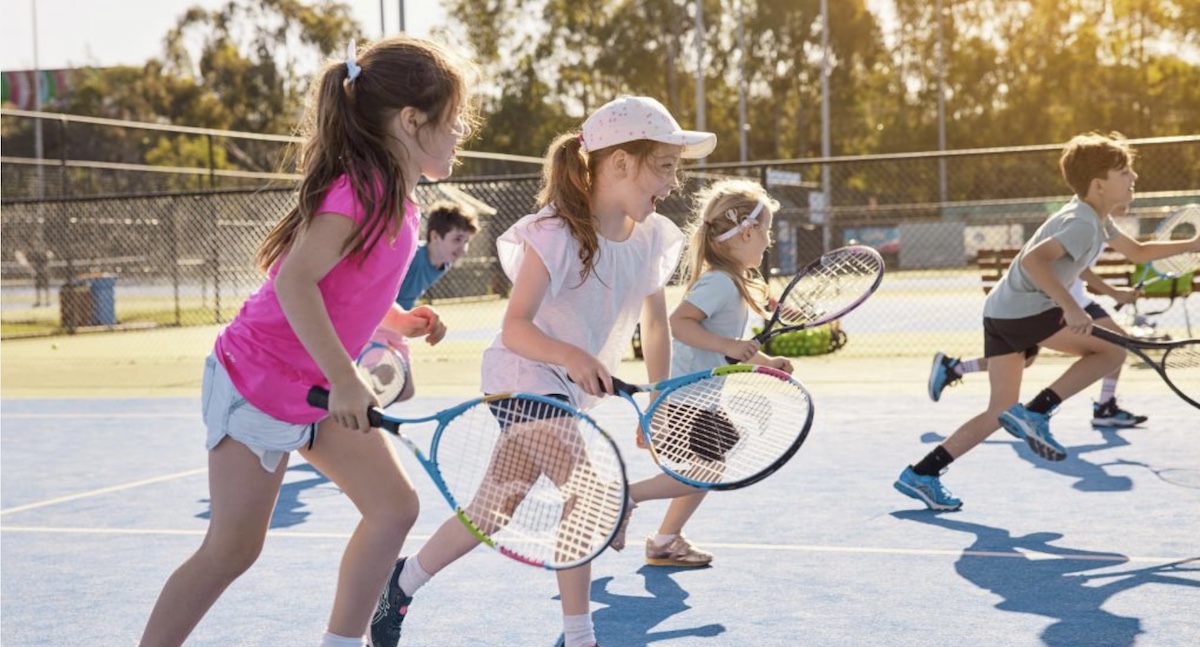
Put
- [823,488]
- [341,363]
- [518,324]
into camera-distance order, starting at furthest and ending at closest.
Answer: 1. [823,488]
2. [518,324]
3. [341,363]

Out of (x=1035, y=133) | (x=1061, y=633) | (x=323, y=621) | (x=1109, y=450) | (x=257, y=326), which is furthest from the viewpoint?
(x=1035, y=133)

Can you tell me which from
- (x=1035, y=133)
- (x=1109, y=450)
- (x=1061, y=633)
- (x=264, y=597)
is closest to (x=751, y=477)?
(x=1061, y=633)

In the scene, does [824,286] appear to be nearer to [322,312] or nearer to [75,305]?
[322,312]

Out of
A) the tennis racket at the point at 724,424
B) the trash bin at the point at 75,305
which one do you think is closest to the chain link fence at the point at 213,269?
the trash bin at the point at 75,305

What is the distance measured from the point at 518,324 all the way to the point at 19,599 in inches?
90.6

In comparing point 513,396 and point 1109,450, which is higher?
point 513,396

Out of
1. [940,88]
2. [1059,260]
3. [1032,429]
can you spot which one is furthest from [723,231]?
[940,88]

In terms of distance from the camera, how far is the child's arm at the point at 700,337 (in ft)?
14.0

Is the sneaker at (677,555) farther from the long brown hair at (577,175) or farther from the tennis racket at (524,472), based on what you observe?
the tennis racket at (524,472)

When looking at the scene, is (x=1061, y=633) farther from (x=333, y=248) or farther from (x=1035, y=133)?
(x=1035, y=133)

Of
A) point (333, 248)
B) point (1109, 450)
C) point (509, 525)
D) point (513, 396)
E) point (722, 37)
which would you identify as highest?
point (722, 37)

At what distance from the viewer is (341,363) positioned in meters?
2.91

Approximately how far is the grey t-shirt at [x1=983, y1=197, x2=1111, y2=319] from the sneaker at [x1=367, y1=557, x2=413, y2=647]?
2.88 m

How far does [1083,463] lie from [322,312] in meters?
4.82
